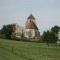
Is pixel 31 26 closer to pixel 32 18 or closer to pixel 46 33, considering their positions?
pixel 32 18

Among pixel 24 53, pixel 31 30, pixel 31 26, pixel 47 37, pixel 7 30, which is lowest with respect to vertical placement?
pixel 24 53

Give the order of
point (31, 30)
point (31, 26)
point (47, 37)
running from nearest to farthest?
point (47, 37) → point (31, 30) → point (31, 26)

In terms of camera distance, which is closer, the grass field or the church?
the grass field

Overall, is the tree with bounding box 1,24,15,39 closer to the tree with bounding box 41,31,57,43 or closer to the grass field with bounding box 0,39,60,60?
the tree with bounding box 41,31,57,43

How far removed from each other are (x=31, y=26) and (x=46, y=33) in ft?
206

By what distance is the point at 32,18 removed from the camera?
575ft

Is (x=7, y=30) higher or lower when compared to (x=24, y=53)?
higher

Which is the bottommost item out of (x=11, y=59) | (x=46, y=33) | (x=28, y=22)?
(x=11, y=59)

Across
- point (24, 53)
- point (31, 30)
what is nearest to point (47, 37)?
point (24, 53)

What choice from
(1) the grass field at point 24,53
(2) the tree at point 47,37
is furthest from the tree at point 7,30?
(1) the grass field at point 24,53

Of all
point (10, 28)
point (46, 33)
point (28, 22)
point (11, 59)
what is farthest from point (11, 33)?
point (11, 59)

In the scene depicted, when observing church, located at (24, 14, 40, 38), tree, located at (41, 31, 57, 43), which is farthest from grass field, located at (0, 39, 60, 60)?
church, located at (24, 14, 40, 38)

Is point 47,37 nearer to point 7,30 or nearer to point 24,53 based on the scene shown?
point 7,30

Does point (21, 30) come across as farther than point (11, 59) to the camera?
Yes
